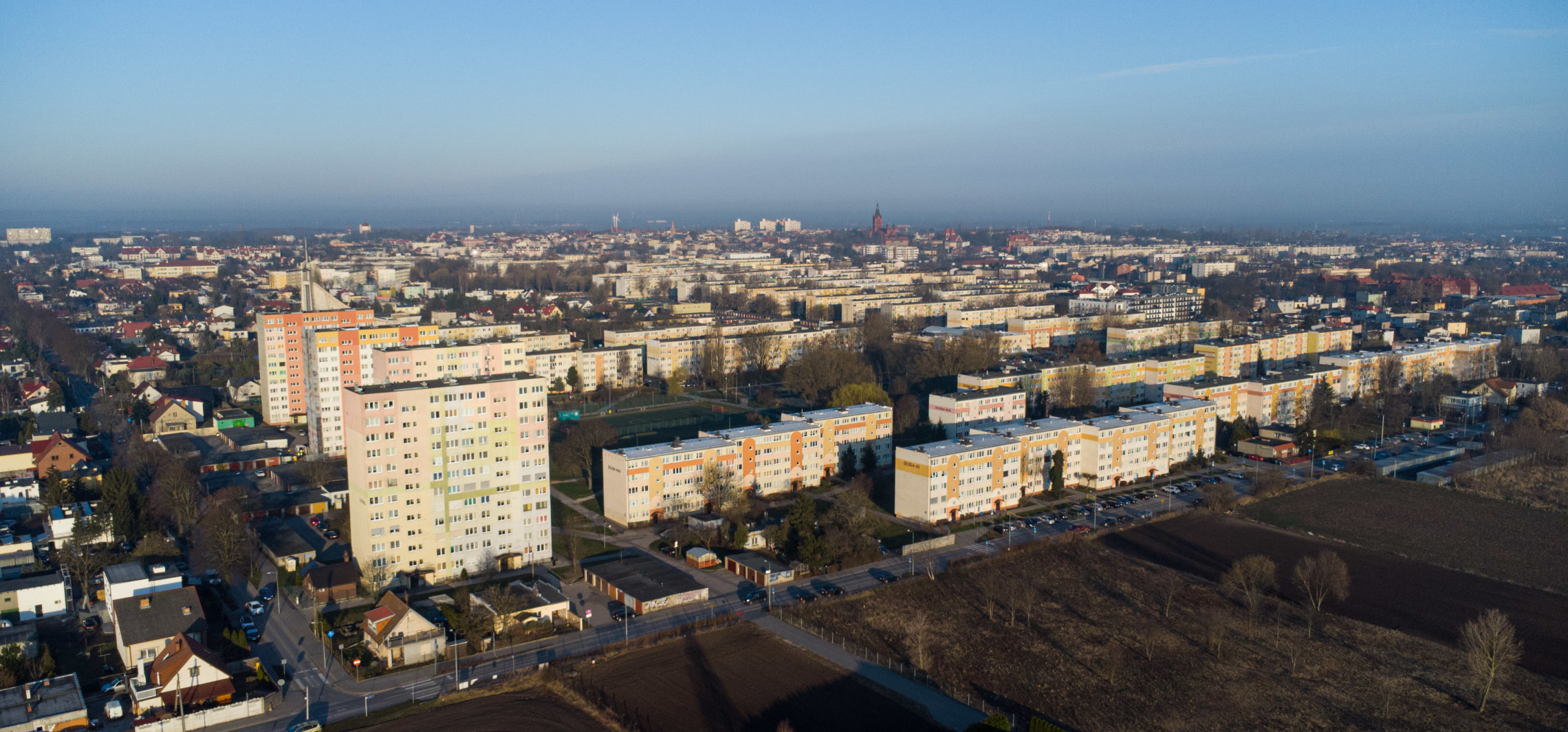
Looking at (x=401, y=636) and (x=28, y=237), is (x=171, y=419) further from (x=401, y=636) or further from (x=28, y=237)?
(x=28, y=237)

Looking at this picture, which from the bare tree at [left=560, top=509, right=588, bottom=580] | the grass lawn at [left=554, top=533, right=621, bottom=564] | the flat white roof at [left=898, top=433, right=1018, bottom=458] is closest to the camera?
the bare tree at [left=560, top=509, right=588, bottom=580]

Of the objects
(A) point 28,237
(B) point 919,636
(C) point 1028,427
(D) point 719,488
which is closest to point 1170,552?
(C) point 1028,427

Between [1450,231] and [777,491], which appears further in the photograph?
[1450,231]

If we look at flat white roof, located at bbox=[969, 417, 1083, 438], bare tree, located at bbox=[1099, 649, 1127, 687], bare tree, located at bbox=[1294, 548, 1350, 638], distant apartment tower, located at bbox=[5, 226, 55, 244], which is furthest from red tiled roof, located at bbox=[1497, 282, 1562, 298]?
distant apartment tower, located at bbox=[5, 226, 55, 244]

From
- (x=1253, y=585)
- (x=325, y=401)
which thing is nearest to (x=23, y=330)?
(x=325, y=401)

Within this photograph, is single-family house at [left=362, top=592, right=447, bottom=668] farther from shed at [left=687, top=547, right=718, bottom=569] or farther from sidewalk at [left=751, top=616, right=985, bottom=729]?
shed at [left=687, top=547, right=718, bottom=569]

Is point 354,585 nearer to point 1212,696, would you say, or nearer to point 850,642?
point 850,642

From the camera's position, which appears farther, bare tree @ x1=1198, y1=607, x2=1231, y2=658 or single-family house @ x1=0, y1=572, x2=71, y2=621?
single-family house @ x1=0, y1=572, x2=71, y2=621
